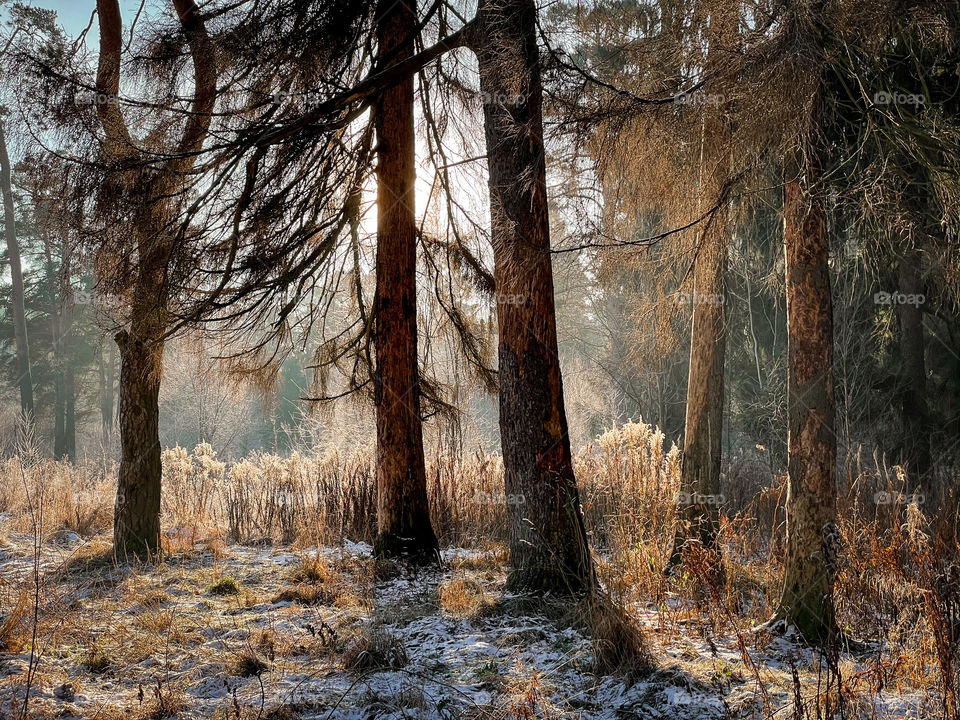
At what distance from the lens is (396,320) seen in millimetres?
6613

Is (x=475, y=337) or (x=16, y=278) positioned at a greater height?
(x=16, y=278)

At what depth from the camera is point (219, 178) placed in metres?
5.21

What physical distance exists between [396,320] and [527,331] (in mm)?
1979

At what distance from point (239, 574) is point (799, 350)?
5251 mm

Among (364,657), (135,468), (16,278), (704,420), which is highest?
(16,278)

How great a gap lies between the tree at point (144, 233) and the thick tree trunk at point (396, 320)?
5.58 ft

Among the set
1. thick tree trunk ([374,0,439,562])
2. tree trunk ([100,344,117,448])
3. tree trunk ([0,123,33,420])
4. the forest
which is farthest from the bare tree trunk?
thick tree trunk ([374,0,439,562])

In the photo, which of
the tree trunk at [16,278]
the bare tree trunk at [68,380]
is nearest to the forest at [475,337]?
the tree trunk at [16,278]

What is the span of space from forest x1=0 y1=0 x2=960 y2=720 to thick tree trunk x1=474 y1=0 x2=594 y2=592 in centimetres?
3

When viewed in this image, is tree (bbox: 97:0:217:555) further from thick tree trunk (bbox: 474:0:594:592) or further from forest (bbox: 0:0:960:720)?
thick tree trunk (bbox: 474:0:594:592)

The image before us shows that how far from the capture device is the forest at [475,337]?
11.5ft
